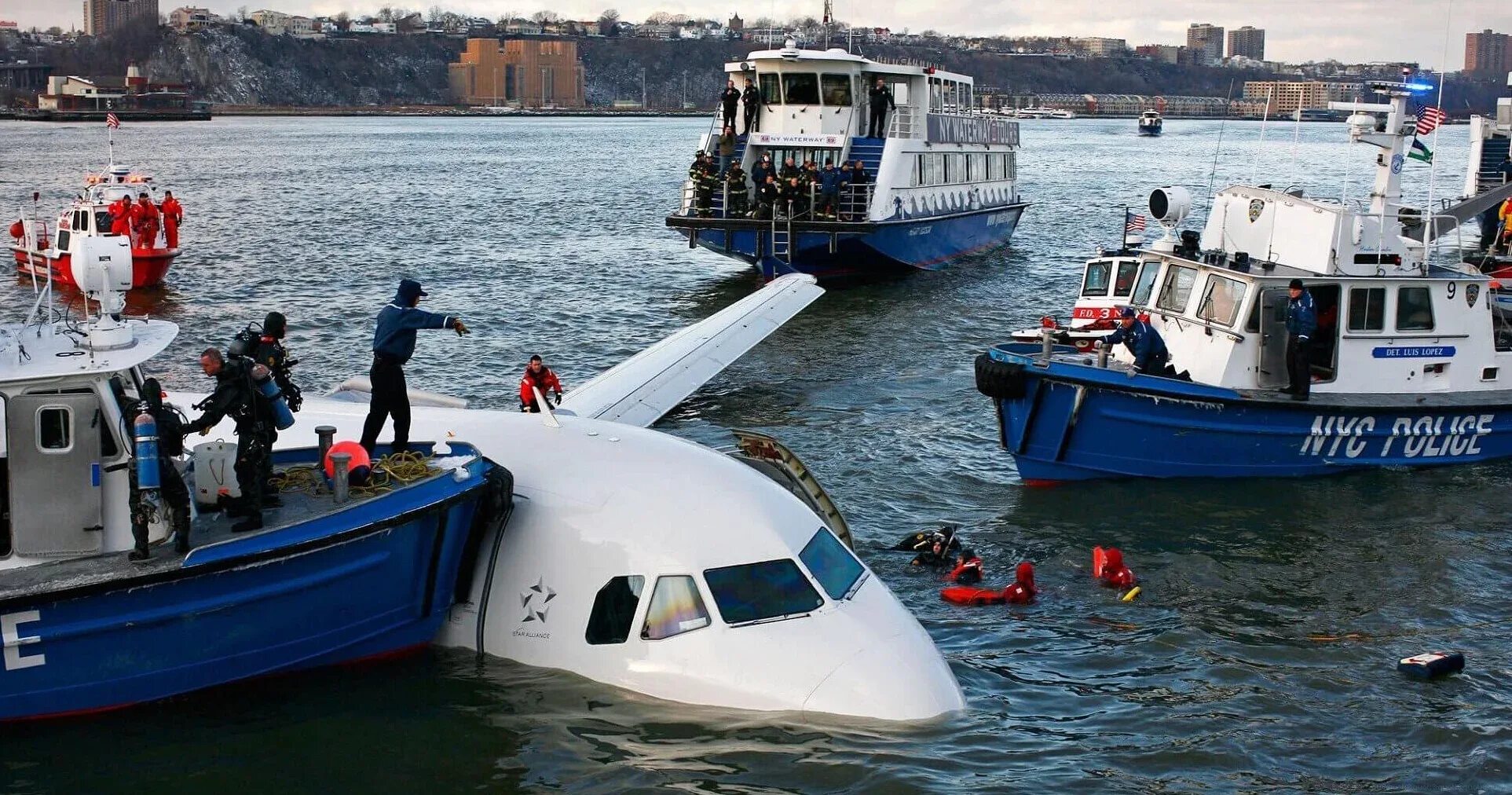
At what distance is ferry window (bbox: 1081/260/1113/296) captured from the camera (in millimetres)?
31094

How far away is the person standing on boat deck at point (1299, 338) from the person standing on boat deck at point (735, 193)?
2325cm

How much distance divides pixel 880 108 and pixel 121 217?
76.0 ft

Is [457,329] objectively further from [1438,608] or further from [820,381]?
[820,381]

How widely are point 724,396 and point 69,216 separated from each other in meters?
25.4

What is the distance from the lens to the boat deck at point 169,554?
1167 cm

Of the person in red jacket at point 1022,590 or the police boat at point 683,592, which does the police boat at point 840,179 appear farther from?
the police boat at point 683,592

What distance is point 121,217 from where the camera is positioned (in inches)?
1727

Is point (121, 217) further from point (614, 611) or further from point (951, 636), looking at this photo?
point (614, 611)

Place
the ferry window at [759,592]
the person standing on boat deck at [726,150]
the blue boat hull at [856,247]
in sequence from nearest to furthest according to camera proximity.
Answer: the ferry window at [759,592], the blue boat hull at [856,247], the person standing on boat deck at [726,150]

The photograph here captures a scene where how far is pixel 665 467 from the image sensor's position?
43.6 ft

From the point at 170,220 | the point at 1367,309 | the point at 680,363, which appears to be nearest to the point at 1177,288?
the point at 1367,309

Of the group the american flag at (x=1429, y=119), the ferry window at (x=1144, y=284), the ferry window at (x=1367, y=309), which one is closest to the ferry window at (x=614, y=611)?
the ferry window at (x=1144, y=284)

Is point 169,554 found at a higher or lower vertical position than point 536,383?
lower

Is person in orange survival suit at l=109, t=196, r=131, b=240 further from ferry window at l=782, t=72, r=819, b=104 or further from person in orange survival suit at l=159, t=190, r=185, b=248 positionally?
ferry window at l=782, t=72, r=819, b=104
